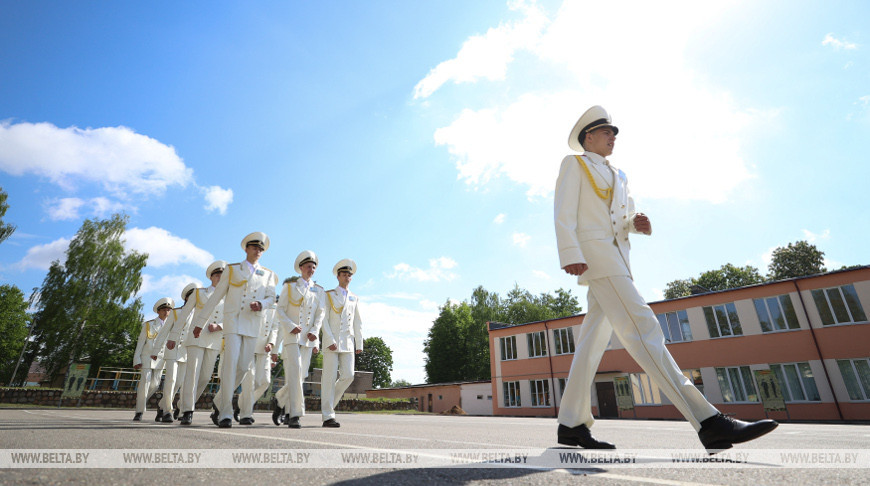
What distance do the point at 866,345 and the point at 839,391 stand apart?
7.99ft

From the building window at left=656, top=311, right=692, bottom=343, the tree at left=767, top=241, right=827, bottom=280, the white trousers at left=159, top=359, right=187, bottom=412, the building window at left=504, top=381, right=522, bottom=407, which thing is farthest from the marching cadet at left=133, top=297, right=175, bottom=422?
the tree at left=767, top=241, right=827, bottom=280

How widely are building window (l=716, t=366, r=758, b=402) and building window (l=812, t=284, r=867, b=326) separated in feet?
14.5

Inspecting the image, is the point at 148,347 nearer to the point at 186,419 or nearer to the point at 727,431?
the point at 186,419

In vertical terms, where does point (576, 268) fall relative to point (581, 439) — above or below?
above

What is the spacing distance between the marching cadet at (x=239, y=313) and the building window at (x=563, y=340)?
90.9 ft

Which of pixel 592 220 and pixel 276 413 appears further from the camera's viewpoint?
pixel 276 413

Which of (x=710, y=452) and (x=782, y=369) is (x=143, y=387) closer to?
(x=710, y=452)

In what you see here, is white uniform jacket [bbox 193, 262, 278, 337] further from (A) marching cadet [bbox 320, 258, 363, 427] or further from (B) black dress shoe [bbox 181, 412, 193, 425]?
(B) black dress shoe [bbox 181, 412, 193, 425]

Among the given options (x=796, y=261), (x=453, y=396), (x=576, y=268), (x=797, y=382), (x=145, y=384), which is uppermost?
(x=796, y=261)

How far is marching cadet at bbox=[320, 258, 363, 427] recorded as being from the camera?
6659mm

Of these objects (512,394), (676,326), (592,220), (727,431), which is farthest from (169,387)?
(512,394)

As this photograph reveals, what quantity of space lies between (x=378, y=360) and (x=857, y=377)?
6558cm

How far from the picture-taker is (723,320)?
2478cm

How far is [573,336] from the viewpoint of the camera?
1213 inches
